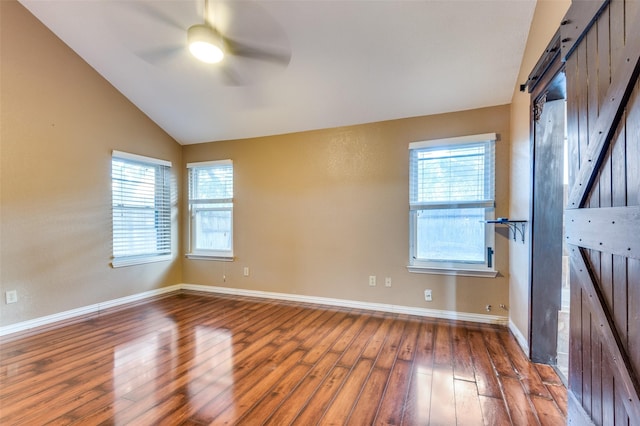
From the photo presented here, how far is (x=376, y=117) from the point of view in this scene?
3.69 metres

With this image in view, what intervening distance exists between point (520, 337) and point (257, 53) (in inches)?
148

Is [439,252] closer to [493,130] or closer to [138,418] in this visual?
[493,130]

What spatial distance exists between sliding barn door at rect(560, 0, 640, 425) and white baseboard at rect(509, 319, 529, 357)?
3.63ft

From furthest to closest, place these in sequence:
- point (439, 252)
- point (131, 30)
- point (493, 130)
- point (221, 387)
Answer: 1. point (439, 252)
2. point (493, 130)
3. point (131, 30)
4. point (221, 387)

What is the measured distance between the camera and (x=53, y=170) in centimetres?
333

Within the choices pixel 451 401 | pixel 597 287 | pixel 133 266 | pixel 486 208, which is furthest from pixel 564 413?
pixel 133 266

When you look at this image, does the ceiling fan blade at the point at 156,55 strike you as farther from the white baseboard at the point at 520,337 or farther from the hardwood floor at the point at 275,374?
the white baseboard at the point at 520,337

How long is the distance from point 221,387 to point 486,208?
123 inches

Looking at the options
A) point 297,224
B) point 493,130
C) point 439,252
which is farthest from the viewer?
point 297,224

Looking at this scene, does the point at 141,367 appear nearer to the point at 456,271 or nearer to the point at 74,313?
the point at 74,313

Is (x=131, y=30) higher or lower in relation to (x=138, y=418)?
higher

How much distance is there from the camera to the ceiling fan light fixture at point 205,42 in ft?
6.75

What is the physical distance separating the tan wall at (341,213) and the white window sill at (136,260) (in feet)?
2.15

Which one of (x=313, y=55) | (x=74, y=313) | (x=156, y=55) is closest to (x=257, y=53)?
(x=313, y=55)
